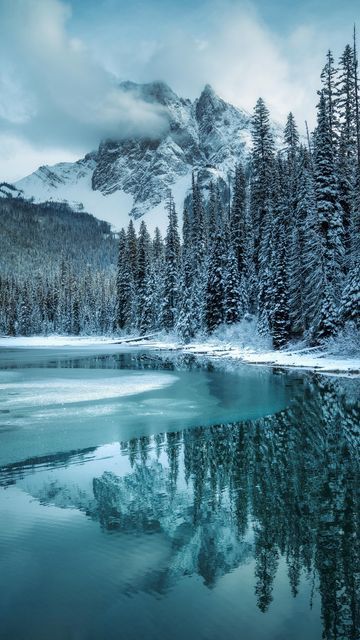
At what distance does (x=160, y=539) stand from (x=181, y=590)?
1626 millimetres

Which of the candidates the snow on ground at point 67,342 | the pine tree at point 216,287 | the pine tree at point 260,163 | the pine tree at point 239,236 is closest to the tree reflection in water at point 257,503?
the pine tree at point 216,287

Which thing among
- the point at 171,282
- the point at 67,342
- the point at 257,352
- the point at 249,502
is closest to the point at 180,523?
the point at 249,502

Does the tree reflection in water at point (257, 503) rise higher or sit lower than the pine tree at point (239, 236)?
lower

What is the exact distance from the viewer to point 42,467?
12.5 metres

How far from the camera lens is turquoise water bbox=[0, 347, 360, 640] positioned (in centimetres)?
629

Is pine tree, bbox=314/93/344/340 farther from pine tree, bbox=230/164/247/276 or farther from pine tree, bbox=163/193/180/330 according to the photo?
pine tree, bbox=163/193/180/330

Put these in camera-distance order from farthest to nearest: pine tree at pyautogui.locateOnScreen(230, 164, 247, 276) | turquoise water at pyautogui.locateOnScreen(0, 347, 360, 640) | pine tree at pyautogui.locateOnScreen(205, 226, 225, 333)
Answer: pine tree at pyautogui.locateOnScreen(230, 164, 247, 276)
pine tree at pyautogui.locateOnScreen(205, 226, 225, 333)
turquoise water at pyautogui.locateOnScreen(0, 347, 360, 640)

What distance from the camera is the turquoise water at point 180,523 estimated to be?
247 inches

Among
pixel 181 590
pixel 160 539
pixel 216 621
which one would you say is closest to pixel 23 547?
pixel 160 539

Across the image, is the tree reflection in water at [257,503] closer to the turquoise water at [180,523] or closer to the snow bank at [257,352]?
the turquoise water at [180,523]

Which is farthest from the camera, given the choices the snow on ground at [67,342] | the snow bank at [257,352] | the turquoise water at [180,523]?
the snow on ground at [67,342]

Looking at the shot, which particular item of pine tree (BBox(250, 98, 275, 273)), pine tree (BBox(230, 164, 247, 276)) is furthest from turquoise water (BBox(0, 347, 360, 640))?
pine tree (BBox(230, 164, 247, 276))

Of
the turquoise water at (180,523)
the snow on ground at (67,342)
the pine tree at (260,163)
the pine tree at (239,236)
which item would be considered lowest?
the turquoise water at (180,523)

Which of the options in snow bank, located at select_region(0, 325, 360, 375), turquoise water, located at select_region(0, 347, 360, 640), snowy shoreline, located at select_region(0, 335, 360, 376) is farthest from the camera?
snow bank, located at select_region(0, 325, 360, 375)
